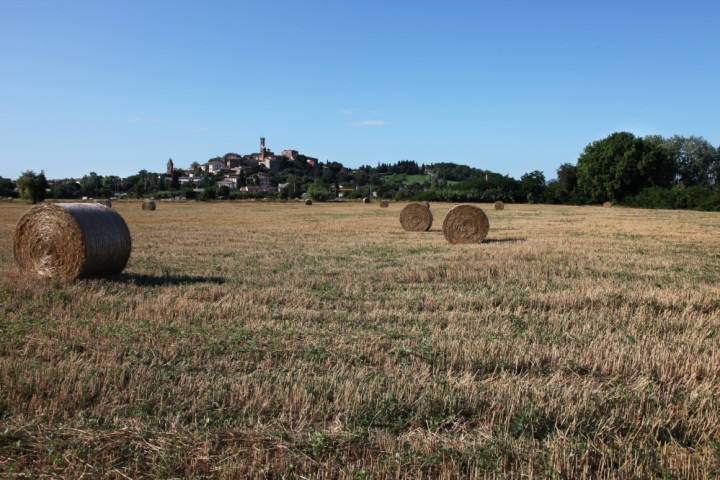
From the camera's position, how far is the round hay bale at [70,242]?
39.4 feet

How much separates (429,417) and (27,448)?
9.77 feet

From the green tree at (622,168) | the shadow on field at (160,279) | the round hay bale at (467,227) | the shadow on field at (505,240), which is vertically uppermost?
the green tree at (622,168)

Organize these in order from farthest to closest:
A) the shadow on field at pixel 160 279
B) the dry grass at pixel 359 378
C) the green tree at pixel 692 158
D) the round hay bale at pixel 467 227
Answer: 1. the green tree at pixel 692 158
2. the round hay bale at pixel 467 227
3. the shadow on field at pixel 160 279
4. the dry grass at pixel 359 378

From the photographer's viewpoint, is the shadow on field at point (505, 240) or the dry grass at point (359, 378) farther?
the shadow on field at point (505, 240)

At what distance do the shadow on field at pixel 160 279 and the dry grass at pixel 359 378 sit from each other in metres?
0.15

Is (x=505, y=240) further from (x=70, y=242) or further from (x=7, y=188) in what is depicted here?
(x=7, y=188)

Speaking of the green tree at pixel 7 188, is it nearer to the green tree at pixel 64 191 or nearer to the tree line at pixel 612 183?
the tree line at pixel 612 183

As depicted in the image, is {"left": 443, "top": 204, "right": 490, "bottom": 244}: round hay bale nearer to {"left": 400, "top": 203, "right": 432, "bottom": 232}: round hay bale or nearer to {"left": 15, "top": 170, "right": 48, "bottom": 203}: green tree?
{"left": 400, "top": 203, "right": 432, "bottom": 232}: round hay bale

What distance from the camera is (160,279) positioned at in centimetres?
1238

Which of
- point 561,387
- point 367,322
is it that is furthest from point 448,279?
point 561,387

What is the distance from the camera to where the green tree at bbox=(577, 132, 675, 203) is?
7700 centimetres

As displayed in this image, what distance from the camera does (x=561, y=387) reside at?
18.7ft

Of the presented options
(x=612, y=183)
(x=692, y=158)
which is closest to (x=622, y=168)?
(x=612, y=183)

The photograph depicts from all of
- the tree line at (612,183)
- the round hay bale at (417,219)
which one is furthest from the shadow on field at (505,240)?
the tree line at (612,183)
